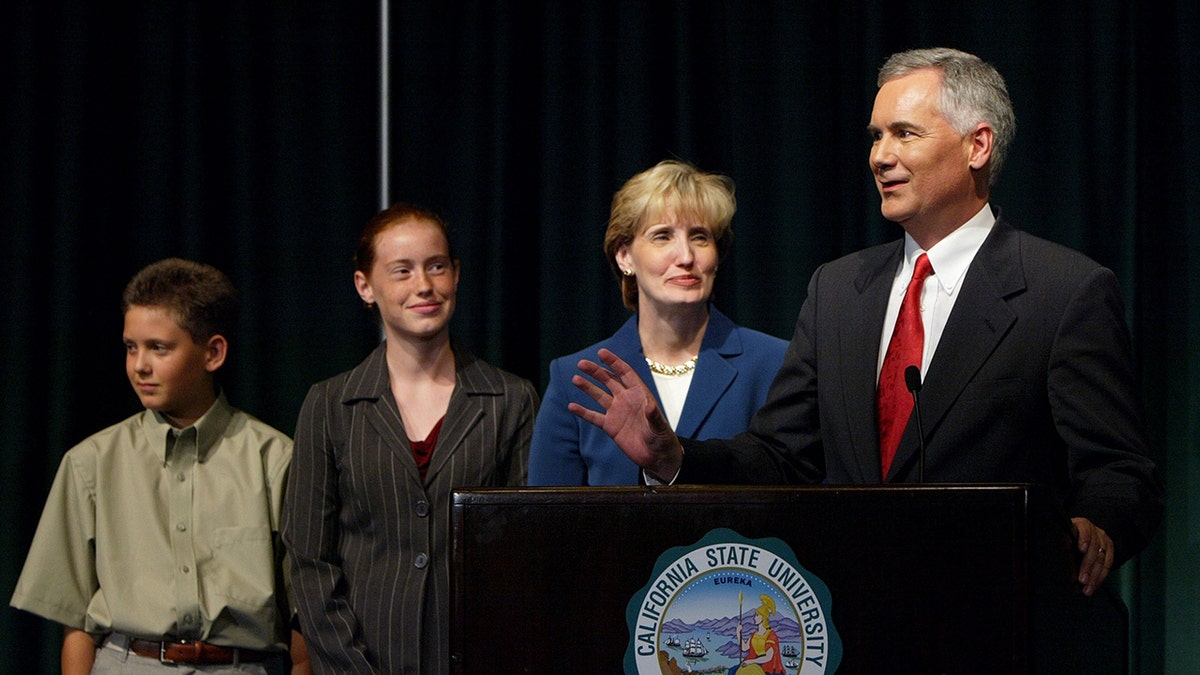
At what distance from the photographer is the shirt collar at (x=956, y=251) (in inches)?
71.4

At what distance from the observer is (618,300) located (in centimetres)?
348

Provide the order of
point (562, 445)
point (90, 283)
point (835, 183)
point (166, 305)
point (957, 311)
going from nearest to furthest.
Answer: point (957, 311), point (562, 445), point (166, 305), point (835, 183), point (90, 283)

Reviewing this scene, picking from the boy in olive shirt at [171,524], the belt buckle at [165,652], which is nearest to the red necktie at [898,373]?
the boy in olive shirt at [171,524]

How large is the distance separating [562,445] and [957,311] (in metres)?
0.91

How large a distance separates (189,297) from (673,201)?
112 centimetres

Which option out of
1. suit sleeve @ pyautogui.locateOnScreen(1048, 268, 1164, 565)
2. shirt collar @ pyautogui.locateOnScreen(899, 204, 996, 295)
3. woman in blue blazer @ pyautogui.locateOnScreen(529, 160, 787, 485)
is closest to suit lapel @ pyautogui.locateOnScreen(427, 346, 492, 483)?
woman in blue blazer @ pyautogui.locateOnScreen(529, 160, 787, 485)

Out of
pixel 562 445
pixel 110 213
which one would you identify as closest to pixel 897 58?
pixel 562 445

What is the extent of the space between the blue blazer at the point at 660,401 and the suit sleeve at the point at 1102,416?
81 centimetres

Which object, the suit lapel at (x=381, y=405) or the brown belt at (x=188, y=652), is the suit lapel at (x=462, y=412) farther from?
the brown belt at (x=188, y=652)

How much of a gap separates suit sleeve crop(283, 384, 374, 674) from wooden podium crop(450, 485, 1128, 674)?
1.24 meters

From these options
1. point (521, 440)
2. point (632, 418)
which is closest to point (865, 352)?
point (632, 418)

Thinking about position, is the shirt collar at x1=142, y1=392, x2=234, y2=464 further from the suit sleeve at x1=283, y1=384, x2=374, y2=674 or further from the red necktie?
the red necktie

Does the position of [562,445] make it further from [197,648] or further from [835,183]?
[835,183]

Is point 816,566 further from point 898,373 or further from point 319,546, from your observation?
point 319,546
